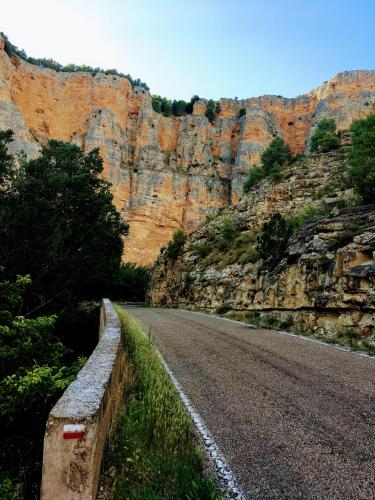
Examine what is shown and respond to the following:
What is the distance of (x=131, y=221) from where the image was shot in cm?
7000

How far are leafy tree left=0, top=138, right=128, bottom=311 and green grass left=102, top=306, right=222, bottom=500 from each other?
738 inches

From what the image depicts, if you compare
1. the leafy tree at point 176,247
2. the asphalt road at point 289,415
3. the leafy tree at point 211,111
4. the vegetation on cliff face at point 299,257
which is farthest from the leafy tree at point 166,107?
the asphalt road at point 289,415

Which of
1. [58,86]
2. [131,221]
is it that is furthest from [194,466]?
[58,86]

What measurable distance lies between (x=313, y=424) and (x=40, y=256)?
22570 millimetres

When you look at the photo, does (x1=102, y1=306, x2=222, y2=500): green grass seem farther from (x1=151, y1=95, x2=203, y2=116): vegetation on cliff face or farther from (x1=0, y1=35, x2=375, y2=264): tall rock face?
(x1=151, y1=95, x2=203, y2=116): vegetation on cliff face

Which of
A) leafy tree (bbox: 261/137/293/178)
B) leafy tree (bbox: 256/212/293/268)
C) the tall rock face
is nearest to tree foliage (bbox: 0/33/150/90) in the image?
the tall rock face

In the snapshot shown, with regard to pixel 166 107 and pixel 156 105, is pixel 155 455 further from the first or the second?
pixel 166 107

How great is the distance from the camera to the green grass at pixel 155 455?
103 inches

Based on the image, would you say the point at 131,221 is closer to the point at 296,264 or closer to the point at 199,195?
the point at 199,195

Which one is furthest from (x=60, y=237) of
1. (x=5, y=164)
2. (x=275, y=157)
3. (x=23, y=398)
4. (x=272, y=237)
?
(x=275, y=157)

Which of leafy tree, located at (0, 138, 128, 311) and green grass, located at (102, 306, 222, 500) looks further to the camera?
leafy tree, located at (0, 138, 128, 311)

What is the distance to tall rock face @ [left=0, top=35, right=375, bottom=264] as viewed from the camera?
70.7 metres

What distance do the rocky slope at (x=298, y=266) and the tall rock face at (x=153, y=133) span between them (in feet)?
124

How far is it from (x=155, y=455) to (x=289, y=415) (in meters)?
1.85
